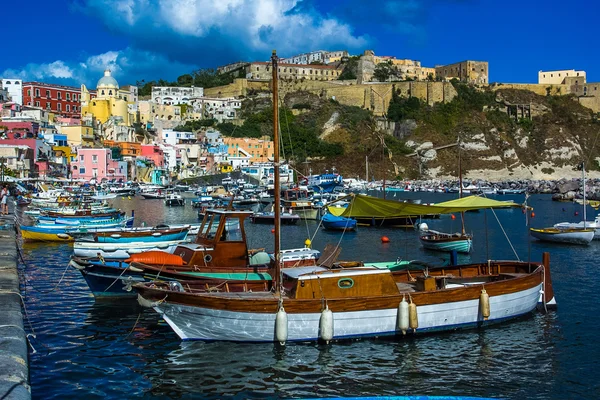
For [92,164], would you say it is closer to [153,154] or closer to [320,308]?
[153,154]

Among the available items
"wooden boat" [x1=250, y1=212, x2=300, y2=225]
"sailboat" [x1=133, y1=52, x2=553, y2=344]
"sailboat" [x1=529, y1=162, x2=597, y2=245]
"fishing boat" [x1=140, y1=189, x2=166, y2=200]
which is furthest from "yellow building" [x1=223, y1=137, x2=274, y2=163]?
"sailboat" [x1=133, y1=52, x2=553, y2=344]

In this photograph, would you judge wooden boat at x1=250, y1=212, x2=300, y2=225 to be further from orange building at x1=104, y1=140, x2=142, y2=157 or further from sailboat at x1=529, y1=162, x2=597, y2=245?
orange building at x1=104, y1=140, x2=142, y2=157

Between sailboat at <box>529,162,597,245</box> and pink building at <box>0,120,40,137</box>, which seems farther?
pink building at <box>0,120,40,137</box>

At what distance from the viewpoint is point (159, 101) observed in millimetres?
123438

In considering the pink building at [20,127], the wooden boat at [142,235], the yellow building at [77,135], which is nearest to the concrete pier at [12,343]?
the wooden boat at [142,235]

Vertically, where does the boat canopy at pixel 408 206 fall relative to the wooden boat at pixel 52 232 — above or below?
above

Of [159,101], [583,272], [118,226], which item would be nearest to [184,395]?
[583,272]

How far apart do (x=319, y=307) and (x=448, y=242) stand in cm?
1956

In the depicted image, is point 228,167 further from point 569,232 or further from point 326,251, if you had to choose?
point 326,251

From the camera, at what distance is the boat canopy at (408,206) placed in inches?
709

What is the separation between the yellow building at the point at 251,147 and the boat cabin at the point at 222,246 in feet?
287

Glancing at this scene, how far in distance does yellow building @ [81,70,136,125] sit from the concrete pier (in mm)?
91896

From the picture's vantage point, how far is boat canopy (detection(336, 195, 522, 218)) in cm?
1800

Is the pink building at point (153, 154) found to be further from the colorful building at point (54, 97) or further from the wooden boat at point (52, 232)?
the wooden boat at point (52, 232)
